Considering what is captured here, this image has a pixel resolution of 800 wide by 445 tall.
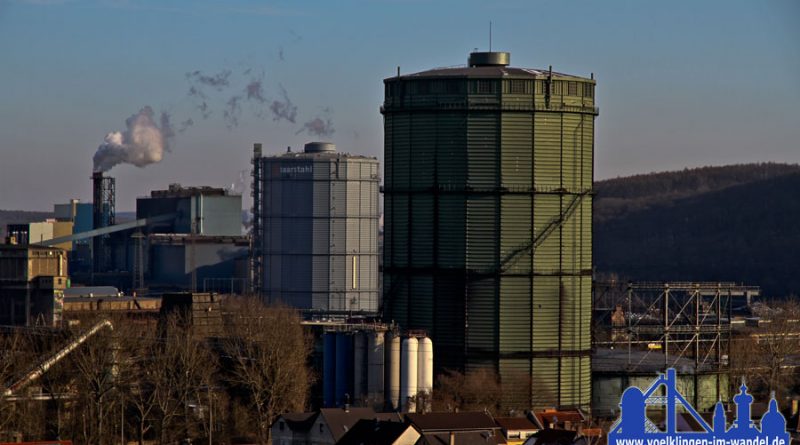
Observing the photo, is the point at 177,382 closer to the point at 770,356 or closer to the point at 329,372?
the point at 329,372

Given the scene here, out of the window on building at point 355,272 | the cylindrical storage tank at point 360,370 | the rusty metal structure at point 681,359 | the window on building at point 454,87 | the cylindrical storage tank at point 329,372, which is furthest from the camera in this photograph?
the window on building at point 355,272

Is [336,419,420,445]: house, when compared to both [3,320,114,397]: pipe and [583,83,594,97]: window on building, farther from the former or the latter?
[583,83,594,97]: window on building

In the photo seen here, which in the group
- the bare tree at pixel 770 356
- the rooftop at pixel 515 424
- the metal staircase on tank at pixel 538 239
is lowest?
the rooftop at pixel 515 424

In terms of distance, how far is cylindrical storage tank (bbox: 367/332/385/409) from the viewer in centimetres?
7300

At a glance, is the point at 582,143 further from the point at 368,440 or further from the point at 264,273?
the point at 264,273

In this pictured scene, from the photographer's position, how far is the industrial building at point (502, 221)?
75.5 m

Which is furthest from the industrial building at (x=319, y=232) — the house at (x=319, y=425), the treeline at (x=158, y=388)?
the house at (x=319, y=425)

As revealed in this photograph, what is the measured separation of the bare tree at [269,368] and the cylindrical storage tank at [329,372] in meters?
0.74

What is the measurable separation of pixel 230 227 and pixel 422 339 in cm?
7435

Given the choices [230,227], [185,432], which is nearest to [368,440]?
[185,432]

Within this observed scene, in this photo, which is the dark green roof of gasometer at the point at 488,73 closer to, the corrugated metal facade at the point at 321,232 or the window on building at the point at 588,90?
the window on building at the point at 588,90

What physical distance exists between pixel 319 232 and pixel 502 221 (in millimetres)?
47510

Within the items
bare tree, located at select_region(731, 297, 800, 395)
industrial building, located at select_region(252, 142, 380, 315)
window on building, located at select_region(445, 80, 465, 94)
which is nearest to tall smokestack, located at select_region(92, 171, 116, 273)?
industrial building, located at select_region(252, 142, 380, 315)

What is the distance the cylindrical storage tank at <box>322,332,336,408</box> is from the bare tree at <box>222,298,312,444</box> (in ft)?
2.44
